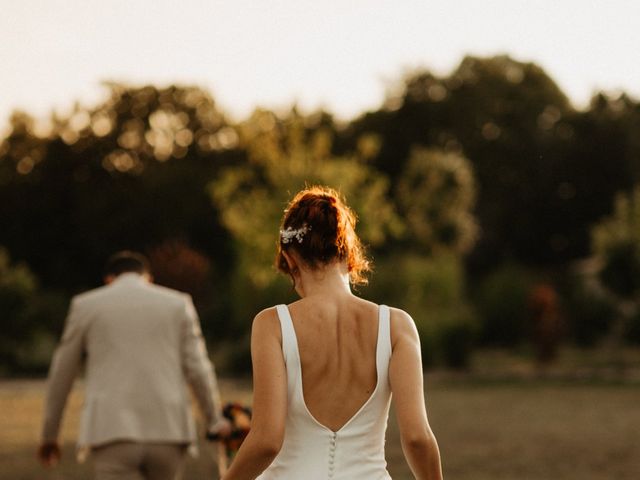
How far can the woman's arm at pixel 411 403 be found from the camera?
330 centimetres

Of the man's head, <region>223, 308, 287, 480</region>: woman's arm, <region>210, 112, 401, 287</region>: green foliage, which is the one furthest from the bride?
<region>210, 112, 401, 287</region>: green foliage

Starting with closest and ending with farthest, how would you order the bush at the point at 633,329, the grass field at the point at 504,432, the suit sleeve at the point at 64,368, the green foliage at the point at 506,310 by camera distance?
the suit sleeve at the point at 64,368 → the grass field at the point at 504,432 → the bush at the point at 633,329 → the green foliage at the point at 506,310

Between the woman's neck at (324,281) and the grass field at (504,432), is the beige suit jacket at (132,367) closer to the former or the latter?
the woman's neck at (324,281)

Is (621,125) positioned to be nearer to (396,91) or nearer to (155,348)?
(396,91)

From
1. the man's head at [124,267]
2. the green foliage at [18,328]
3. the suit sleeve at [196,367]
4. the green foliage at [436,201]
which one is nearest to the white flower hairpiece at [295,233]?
the suit sleeve at [196,367]

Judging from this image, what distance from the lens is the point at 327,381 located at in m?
3.36

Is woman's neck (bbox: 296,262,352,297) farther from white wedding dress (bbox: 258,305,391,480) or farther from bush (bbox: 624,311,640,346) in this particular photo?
bush (bbox: 624,311,640,346)

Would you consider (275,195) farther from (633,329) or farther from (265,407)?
(265,407)

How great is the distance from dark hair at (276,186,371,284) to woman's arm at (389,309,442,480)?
0.25 meters

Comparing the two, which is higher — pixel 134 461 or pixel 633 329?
pixel 134 461

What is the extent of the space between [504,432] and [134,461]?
1370 cm

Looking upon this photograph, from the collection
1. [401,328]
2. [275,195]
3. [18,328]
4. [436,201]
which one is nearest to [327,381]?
[401,328]

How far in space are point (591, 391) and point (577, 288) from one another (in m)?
19.5

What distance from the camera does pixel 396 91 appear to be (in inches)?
2440
